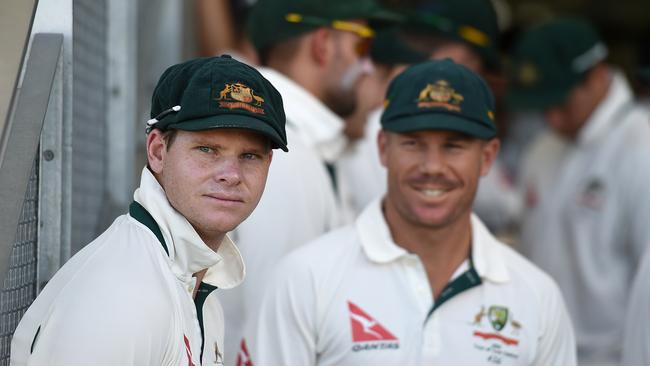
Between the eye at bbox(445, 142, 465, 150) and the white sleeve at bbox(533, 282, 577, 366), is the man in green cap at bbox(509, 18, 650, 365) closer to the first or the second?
the white sleeve at bbox(533, 282, 577, 366)

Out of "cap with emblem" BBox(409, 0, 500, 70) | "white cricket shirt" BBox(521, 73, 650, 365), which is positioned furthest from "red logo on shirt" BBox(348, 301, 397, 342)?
"white cricket shirt" BBox(521, 73, 650, 365)

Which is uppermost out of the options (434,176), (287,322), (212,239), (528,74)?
(528,74)

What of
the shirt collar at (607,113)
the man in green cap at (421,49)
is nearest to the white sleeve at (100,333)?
the man in green cap at (421,49)

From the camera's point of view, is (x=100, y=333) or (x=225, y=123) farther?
(x=225, y=123)

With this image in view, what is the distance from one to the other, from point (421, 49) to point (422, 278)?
73.0 inches

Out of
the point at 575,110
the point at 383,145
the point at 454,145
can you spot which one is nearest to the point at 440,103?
the point at 454,145

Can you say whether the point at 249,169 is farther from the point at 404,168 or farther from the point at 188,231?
the point at 404,168

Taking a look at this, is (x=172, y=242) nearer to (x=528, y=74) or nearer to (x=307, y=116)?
(x=307, y=116)

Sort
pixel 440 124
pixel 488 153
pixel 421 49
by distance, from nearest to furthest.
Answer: pixel 440 124 → pixel 488 153 → pixel 421 49

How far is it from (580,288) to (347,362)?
289 centimetres

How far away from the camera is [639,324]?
4332 millimetres

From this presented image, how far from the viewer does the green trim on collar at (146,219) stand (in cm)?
260

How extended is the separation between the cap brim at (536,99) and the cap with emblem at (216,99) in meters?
4.16

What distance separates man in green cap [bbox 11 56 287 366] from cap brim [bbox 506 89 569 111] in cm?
407
